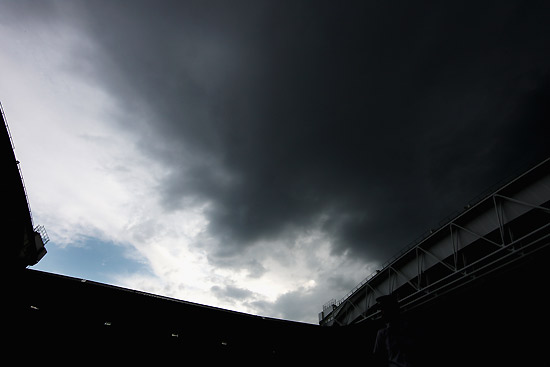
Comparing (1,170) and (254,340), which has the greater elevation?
(1,170)

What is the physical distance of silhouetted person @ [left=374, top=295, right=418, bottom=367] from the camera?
3.54 meters

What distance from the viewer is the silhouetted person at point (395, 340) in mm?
3541

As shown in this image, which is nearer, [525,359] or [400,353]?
[400,353]

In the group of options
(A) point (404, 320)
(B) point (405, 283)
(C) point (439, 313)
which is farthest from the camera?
(B) point (405, 283)

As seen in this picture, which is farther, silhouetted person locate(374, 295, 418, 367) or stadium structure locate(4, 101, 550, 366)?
stadium structure locate(4, 101, 550, 366)

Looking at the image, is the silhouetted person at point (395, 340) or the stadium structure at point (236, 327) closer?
the silhouetted person at point (395, 340)

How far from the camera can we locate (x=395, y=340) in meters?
3.73

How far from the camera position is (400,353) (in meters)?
3.63

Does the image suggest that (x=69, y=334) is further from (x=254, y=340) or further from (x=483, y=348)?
(x=483, y=348)

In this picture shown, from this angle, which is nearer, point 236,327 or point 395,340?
point 395,340

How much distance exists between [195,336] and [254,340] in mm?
2143

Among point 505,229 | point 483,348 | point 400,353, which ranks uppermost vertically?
point 505,229

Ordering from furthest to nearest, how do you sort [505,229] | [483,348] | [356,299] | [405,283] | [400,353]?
[356,299] → [405,283] → [505,229] → [483,348] → [400,353]

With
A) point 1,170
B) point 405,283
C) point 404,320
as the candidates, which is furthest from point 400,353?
point 1,170
